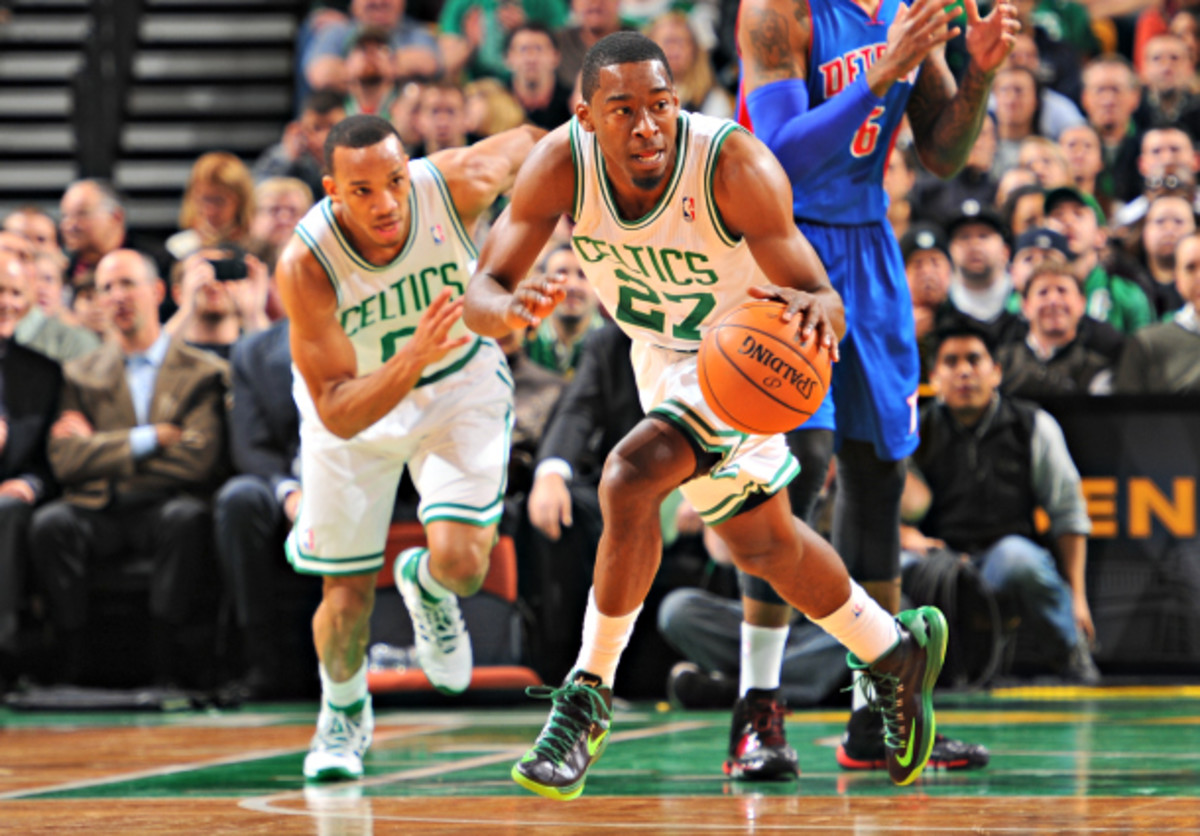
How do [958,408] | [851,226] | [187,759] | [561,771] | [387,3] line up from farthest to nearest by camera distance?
1. [387,3]
2. [958,408]
3. [187,759]
4. [851,226]
5. [561,771]

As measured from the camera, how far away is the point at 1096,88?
9.73 metres

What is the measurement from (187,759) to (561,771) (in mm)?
2153

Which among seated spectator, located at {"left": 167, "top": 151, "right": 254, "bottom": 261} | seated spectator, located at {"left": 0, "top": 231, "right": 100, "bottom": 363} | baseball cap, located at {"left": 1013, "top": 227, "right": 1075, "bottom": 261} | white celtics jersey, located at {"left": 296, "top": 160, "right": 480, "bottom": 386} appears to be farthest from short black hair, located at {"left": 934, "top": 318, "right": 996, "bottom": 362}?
seated spectator, located at {"left": 0, "top": 231, "right": 100, "bottom": 363}

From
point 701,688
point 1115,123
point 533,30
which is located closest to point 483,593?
point 701,688

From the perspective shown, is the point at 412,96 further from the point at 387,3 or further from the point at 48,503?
the point at 48,503

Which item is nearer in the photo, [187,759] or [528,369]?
[187,759]

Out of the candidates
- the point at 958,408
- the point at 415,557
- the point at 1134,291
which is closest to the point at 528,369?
the point at 958,408

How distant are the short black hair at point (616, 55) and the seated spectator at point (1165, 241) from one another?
17.4 ft

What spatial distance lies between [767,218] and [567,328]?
4.28 meters

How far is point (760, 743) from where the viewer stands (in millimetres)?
4379

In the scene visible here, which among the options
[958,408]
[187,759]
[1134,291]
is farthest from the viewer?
[1134,291]

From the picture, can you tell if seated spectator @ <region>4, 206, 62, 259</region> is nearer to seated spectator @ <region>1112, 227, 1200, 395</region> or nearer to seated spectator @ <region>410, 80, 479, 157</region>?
seated spectator @ <region>410, 80, 479, 157</region>

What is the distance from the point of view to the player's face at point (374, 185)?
4.73 m

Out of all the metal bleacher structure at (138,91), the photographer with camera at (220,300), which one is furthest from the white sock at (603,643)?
the metal bleacher structure at (138,91)
